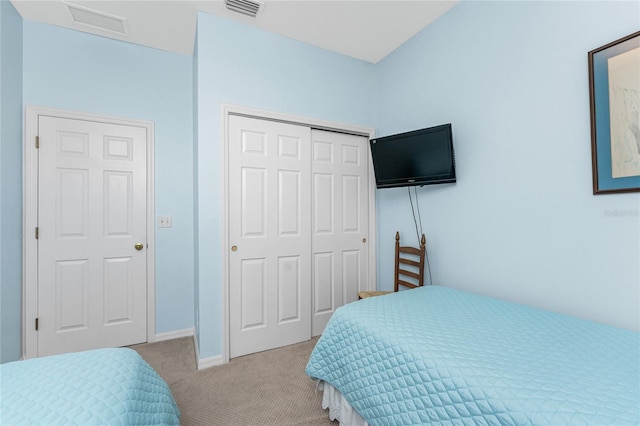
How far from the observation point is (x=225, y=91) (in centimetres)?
231

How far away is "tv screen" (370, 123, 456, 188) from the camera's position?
6.72ft

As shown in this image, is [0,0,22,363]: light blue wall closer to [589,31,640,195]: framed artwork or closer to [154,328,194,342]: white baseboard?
[154,328,194,342]: white baseboard

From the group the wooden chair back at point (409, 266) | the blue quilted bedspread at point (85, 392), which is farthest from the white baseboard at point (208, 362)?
the wooden chair back at point (409, 266)

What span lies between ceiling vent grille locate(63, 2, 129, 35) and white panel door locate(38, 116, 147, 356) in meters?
0.81

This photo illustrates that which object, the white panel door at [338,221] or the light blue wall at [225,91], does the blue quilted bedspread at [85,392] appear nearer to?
the light blue wall at [225,91]

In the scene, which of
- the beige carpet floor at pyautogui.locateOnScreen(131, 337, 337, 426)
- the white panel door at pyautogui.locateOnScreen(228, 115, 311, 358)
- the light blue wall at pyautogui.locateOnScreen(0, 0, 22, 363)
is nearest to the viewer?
the beige carpet floor at pyautogui.locateOnScreen(131, 337, 337, 426)

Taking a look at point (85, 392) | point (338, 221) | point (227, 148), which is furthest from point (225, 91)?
point (85, 392)

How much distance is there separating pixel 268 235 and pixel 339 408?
143cm

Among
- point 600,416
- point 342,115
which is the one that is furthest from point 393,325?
point 342,115

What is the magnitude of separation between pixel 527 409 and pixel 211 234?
2120 mm

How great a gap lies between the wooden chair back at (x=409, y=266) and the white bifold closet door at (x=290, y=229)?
43 centimetres

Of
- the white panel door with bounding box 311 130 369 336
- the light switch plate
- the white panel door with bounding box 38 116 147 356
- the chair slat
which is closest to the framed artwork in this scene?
the chair slat

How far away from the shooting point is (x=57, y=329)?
2338 mm

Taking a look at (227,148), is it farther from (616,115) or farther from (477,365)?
(616,115)
